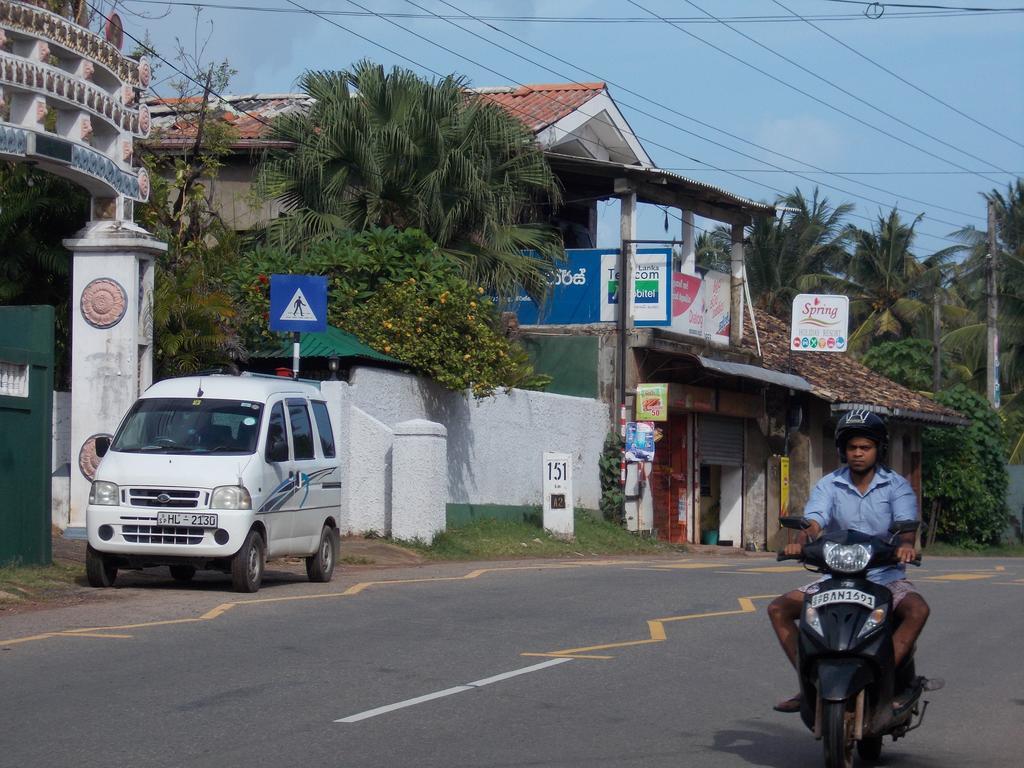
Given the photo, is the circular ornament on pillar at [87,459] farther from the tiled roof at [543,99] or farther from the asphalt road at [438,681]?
the tiled roof at [543,99]

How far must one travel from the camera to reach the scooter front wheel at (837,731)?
21.9ft

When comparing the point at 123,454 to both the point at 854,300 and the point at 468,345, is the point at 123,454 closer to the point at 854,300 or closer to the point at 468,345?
the point at 468,345

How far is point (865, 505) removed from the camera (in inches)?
296

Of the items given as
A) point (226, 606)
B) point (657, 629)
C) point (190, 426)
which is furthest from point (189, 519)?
point (657, 629)

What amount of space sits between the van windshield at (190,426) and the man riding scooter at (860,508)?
8336mm

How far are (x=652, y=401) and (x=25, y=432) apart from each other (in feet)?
50.3

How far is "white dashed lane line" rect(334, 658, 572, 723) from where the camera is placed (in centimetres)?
844

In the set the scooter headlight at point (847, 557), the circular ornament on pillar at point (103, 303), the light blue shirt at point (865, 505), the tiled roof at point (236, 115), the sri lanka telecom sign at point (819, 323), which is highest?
the tiled roof at point (236, 115)

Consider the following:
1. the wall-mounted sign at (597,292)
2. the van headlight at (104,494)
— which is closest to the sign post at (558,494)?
the wall-mounted sign at (597,292)

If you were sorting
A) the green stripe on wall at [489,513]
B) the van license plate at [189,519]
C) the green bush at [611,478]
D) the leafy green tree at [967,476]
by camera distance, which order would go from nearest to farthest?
the van license plate at [189,519], the green stripe on wall at [489,513], the green bush at [611,478], the leafy green tree at [967,476]

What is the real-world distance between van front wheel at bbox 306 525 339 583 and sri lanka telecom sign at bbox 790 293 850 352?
20158 mm

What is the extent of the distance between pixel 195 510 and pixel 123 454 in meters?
1.05

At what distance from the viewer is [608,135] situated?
111 feet

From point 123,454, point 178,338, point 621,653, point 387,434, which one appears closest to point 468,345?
point 387,434
